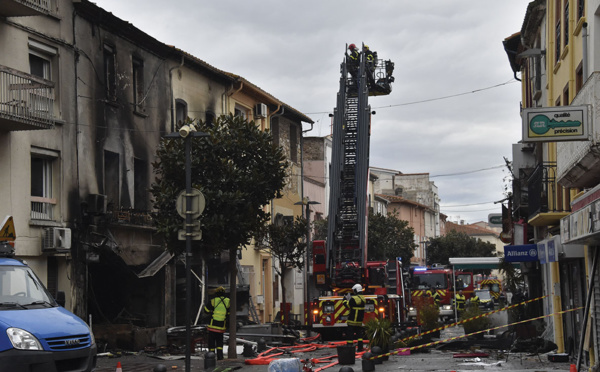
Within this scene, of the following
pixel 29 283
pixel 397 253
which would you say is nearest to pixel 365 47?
pixel 29 283

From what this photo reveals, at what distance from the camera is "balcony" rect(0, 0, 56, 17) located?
66.0 feet

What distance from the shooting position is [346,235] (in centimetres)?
2716

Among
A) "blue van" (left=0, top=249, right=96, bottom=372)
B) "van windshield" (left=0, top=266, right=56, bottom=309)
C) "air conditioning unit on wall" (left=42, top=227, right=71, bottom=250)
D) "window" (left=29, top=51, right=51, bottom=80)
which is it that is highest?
"window" (left=29, top=51, right=51, bottom=80)

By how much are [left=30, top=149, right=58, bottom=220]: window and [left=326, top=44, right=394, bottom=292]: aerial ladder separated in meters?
8.36

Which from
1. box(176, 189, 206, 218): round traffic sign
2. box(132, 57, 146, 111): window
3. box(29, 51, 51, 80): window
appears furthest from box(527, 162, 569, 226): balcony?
box(29, 51, 51, 80): window

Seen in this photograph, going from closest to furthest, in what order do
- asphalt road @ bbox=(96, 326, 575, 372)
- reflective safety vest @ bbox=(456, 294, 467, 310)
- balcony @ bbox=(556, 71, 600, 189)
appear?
balcony @ bbox=(556, 71, 600, 189) → asphalt road @ bbox=(96, 326, 575, 372) → reflective safety vest @ bbox=(456, 294, 467, 310)

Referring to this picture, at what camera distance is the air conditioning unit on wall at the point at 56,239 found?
70.4 feet

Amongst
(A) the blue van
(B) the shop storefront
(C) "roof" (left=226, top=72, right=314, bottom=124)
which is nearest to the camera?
(A) the blue van

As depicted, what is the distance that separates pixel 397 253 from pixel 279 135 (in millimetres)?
18475

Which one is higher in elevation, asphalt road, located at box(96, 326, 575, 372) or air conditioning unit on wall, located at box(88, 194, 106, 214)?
air conditioning unit on wall, located at box(88, 194, 106, 214)

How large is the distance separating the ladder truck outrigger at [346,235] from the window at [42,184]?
330 inches

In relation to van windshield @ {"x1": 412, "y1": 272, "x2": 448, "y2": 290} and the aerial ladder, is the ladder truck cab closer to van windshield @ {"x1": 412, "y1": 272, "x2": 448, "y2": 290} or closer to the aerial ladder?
van windshield @ {"x1": 412, "y1": 272, "x2": 448, "y2": 290}

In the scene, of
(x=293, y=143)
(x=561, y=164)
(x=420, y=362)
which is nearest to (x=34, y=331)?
(x=420, y=362)

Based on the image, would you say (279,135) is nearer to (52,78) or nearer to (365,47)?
(365,47)
